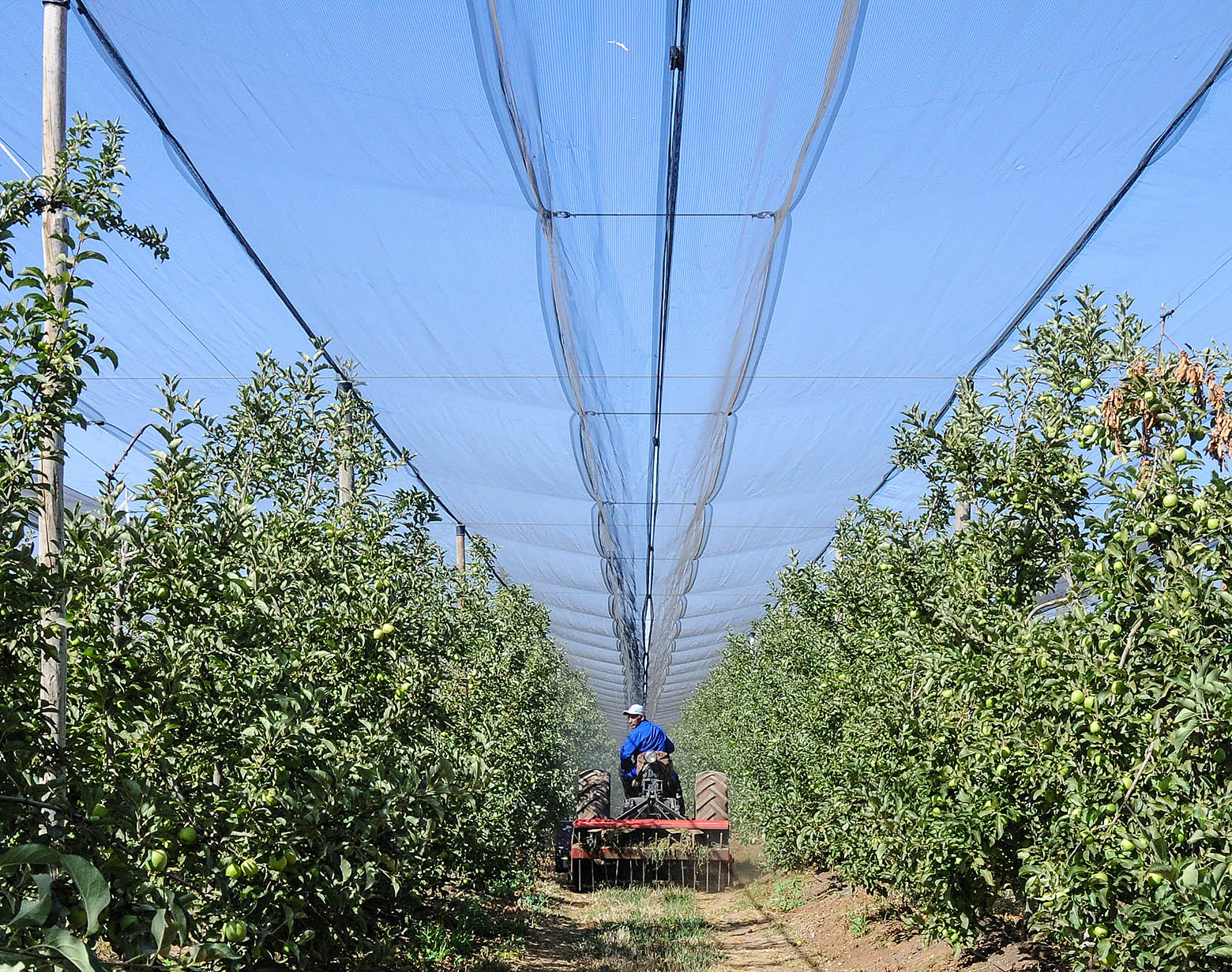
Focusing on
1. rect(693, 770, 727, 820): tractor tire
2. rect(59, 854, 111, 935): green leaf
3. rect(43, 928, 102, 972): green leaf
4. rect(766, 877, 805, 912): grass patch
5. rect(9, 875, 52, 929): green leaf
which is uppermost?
rect(59, 854, 111, 935): green leaf

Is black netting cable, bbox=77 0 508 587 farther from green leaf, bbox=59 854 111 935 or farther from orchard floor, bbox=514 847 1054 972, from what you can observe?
orchard floor, bbox=514 847 1054 972

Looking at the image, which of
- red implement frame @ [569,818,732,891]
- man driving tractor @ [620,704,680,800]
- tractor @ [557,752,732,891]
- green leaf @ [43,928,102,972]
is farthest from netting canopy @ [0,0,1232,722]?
man driving tractor @ [620,704,680,800]

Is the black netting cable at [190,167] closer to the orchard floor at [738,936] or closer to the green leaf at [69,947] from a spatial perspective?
the green leaf at [69,947]

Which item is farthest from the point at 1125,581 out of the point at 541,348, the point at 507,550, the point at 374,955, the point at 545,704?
the point at 507,550

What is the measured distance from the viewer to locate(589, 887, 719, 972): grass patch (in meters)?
7.64

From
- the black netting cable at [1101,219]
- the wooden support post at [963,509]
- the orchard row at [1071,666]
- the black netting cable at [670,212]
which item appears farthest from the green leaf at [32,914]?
the black netting cable at [670,212]

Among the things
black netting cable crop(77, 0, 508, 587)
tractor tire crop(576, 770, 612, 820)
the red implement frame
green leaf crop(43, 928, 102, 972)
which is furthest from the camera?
tractor tire crop(576, 770, 612, 820)

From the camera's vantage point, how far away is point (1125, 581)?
3.22 m

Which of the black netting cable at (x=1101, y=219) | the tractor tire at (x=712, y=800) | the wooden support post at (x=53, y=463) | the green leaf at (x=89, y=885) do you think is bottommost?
the tractor tire at (x=712, y=800)

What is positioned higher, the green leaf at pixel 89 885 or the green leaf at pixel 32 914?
the green leaf at pixel 89 885

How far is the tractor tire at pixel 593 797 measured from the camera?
12336 millimetres

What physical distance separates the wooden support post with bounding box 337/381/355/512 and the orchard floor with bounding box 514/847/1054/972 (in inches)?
156

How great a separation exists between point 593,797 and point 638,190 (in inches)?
337

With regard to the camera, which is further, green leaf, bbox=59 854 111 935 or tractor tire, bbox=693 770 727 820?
tractor tire, bbox=693 770 727 820
